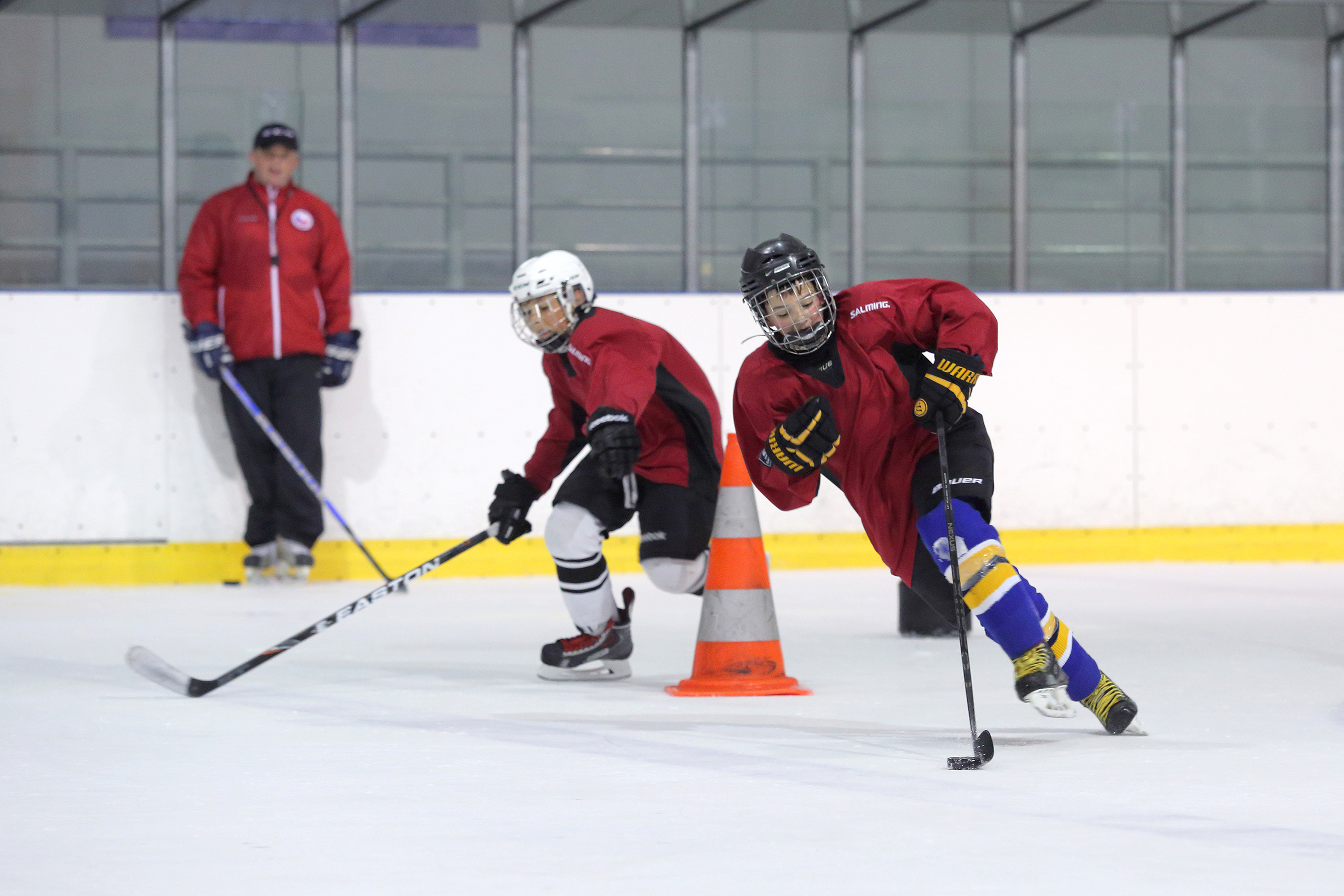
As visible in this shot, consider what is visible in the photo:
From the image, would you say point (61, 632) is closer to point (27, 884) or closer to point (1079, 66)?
point (27, 884)

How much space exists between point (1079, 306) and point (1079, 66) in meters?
1.76

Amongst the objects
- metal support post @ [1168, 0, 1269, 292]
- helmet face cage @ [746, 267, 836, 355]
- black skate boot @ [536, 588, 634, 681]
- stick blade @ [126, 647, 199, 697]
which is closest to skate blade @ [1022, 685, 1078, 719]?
helmet face cage @ [746, 267, 836, 355]

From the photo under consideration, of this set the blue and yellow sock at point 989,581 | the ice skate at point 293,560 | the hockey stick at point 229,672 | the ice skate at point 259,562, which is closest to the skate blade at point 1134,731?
the blue and yellow sock at point 989,581

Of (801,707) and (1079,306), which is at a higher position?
(1079,306)

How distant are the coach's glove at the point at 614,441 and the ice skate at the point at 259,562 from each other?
10.8 feet

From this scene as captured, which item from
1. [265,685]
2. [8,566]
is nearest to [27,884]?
[265,685]

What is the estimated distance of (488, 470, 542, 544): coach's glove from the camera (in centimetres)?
411

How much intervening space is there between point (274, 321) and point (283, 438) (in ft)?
1.50

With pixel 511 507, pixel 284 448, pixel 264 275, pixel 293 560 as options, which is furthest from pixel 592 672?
pixel 264 275

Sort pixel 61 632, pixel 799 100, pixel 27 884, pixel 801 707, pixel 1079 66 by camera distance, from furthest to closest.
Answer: pixel 1079 66
pixel 799 100
pixel 61 632
pixel 801 707
pixel 27 884

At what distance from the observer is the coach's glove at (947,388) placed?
3.04m

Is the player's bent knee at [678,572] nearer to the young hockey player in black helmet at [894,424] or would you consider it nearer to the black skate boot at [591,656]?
the black skate boot at [591,656]

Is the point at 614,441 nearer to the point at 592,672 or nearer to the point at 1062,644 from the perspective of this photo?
the point at 592,672

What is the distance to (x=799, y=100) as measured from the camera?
7930mm
